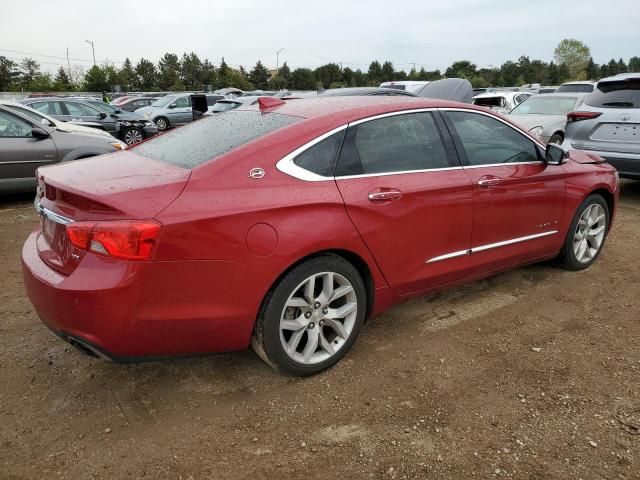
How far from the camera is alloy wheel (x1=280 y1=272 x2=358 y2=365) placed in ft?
8.89

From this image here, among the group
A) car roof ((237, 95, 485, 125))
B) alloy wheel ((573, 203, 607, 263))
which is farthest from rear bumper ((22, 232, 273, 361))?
alloy wheel ((573, 203, 607, 263))

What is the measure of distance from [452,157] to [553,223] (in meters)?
1.25

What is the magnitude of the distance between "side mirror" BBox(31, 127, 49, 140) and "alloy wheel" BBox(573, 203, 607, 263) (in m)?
6.55

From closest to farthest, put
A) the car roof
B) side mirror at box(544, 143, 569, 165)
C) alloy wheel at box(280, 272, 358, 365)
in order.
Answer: alloy wheel at box(280, 272, 358, 365) → the car roof → side mirror at box(544, 143, 569, 165)

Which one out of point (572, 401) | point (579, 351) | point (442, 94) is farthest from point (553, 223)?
point (442, 94)

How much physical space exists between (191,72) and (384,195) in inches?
3397

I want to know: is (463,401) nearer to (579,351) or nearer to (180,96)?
(579,351)

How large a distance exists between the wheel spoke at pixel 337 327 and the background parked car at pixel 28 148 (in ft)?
18.3

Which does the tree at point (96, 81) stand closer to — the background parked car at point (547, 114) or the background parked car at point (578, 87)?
the background parked car at point (578, 87)

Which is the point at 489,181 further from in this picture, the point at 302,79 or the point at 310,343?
the point at 302,79

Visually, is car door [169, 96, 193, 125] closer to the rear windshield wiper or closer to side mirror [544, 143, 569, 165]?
the rear windshield wiper

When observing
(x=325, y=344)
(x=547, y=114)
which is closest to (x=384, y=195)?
(x=325, y=344)

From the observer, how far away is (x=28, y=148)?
6816 mm

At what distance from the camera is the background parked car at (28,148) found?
667cm
